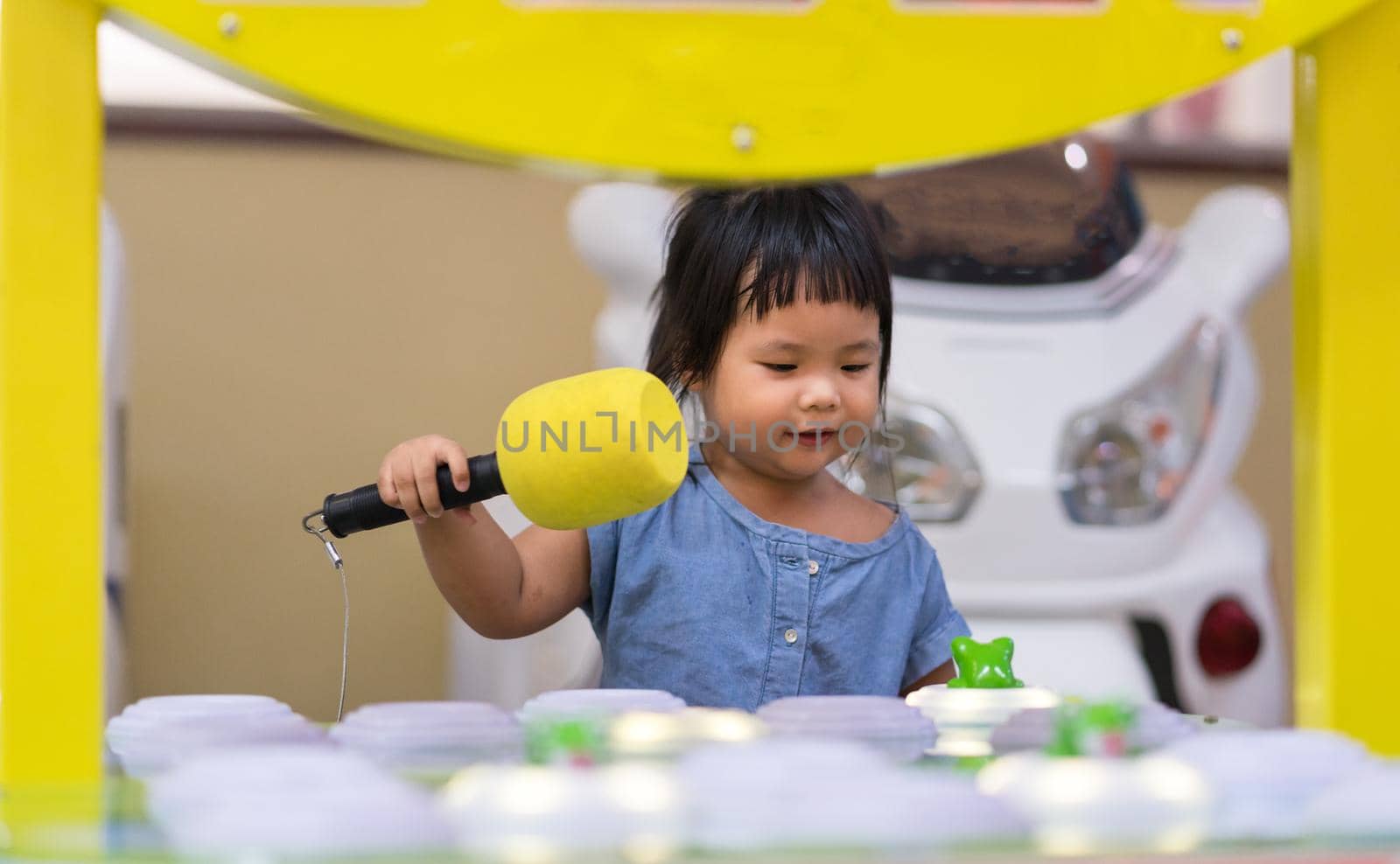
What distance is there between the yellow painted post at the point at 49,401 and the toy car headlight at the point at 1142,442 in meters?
0.73

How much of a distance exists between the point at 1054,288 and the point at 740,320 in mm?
500

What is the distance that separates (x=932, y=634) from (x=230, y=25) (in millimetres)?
450

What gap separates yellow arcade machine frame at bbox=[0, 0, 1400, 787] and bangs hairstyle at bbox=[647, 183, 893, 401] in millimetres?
185

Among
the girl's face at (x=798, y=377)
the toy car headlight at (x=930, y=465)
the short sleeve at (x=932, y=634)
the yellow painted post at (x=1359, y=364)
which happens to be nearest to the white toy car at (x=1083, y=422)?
the toy car headlight at (x=930, y=465)

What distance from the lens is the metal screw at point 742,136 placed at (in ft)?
1.41

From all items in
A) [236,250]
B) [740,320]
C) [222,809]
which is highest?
[236,250]

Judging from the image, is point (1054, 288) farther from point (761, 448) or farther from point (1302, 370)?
point (1302, 370)

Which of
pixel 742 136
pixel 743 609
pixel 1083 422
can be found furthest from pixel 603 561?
pixel 1083 422

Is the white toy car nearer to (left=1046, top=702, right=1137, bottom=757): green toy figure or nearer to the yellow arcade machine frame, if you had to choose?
the yellow arcade machine frame

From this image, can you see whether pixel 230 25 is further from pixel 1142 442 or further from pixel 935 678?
pixel 1142 442

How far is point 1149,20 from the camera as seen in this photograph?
0.43 m

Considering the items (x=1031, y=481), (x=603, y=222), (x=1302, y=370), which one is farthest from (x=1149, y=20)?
(x=1031, y=481)

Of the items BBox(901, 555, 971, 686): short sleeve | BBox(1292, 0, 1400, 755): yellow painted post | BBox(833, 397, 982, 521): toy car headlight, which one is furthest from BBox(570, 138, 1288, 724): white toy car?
BBox(1292, 0, 1400, 755): yellow painted post

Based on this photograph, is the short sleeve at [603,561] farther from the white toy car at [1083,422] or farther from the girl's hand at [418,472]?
the white toy car at [1083,422]
